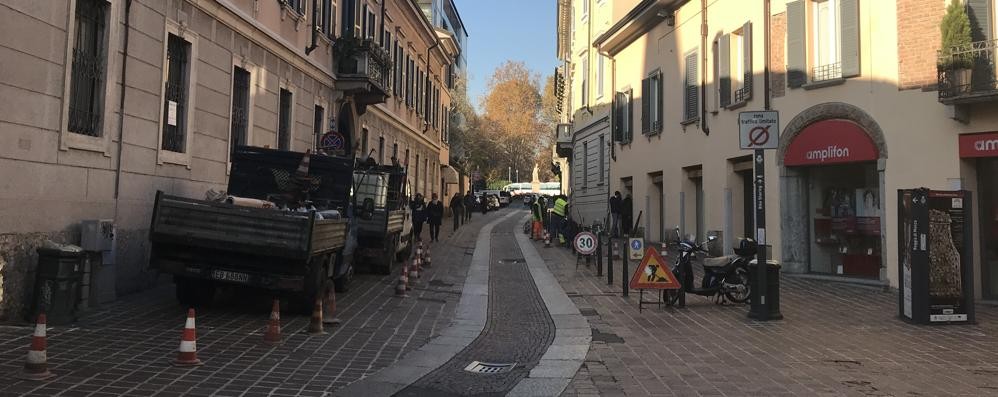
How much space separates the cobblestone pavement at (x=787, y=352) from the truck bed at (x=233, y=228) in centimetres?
361

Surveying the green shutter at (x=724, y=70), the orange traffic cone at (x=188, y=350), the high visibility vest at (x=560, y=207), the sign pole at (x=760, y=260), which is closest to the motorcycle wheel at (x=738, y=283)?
the sign pole at (x=760, y=260)

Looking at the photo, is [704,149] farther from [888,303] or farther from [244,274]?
[244,274]

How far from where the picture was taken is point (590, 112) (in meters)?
30.7

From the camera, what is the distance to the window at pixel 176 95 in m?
11.4

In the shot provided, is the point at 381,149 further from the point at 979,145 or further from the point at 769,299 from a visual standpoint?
the point at 979,145

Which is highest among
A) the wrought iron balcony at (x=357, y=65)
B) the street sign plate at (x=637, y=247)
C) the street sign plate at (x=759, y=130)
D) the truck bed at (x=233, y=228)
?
the wrought iron balcony at (x=357, y=65)

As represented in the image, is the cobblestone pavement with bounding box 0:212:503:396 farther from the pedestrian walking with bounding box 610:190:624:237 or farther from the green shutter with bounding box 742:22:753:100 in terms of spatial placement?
the pedestrian walking with bounding box 610:190:624:237

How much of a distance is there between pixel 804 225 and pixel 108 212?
12876 millimetres

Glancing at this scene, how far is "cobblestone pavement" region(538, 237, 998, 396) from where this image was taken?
20.0ft

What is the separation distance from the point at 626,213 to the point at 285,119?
12.0 meters

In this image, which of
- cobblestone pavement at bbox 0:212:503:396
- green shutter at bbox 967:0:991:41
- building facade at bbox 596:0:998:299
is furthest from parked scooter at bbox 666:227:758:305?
green shutter at bbox 967:0:991:41

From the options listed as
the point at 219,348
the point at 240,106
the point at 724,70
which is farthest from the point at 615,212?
the point at 219,348

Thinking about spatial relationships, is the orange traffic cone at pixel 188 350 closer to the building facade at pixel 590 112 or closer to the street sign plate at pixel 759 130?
the street sign plate at pixel 759 130

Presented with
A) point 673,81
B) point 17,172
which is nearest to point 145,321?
point 17,172
